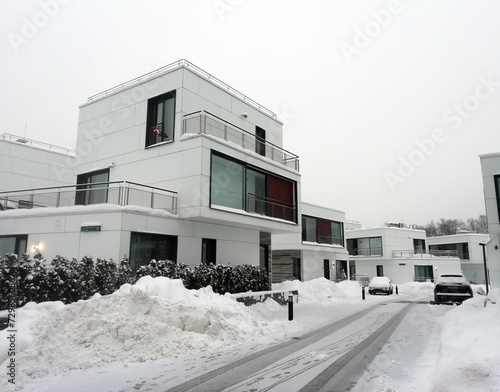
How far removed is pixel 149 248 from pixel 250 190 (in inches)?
266

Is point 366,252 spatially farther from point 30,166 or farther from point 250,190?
point 30,166

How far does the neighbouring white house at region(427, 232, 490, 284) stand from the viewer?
54.1 metres

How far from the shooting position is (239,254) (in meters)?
20.7

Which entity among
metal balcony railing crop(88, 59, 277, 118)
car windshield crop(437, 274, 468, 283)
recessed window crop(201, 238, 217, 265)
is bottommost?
car windshield crop(437, 274, 468, 283)

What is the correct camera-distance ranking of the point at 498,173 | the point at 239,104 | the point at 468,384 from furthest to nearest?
the point at 239,104
the point at 498,173
the point at 468,384

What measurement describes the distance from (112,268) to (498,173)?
19.4 metres

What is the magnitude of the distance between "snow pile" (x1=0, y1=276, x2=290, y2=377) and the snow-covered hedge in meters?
1.06

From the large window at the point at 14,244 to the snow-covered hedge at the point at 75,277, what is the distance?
11.8 ft

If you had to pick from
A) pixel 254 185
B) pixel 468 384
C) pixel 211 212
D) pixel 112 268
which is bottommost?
pixel 468 384

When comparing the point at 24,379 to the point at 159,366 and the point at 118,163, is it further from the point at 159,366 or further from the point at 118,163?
the point at 118,163

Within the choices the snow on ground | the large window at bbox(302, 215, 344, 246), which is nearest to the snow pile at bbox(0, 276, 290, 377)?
the snow on ground

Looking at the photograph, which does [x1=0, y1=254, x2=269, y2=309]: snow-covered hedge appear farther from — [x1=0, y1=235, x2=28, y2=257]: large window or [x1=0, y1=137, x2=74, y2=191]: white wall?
[x1=0, y1=137, x2=74, y2=191]: white wall

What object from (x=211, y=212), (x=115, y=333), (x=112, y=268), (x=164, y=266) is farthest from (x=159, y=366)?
(x=211, y=212)

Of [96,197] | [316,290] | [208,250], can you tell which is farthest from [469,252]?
[96,197]
